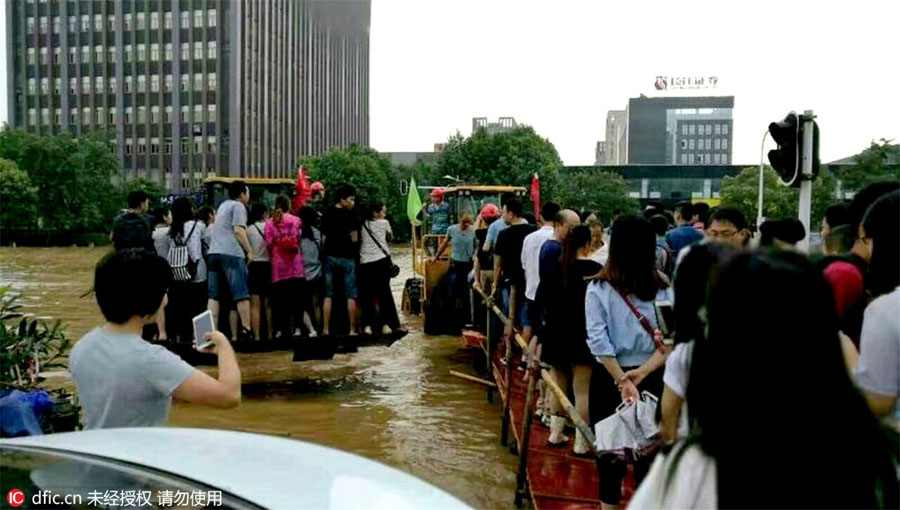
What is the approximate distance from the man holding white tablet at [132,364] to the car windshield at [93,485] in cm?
39

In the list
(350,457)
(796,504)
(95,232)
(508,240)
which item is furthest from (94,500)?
(95,232)

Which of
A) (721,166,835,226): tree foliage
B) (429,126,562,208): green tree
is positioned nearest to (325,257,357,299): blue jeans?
(429,126,562,208): green tree

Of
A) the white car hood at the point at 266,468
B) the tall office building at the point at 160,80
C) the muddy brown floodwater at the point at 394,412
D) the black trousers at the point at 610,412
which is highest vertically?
the tall office building at the point at 160,80

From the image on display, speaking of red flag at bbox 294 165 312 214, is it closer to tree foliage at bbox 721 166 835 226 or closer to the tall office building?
tree foliage at bbox 721 166 835 226

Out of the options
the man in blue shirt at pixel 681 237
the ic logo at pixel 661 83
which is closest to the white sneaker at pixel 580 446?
the man in blue shirt at pixel 681 237

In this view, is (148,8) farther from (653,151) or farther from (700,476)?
(700,476)

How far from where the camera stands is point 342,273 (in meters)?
9.07

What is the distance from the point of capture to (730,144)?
150 meters

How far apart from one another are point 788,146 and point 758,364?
5.85m

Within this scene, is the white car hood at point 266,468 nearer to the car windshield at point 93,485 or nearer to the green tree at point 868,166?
the car windshield at point 93,485

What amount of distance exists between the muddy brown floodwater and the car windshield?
A: 11.5 feet

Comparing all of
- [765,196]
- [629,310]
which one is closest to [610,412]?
[629,310]

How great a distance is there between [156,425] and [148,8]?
290 ft

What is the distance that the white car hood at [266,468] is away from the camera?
251 cm
